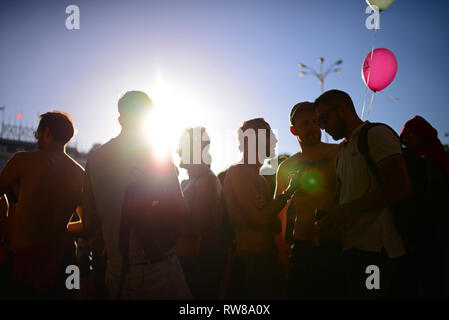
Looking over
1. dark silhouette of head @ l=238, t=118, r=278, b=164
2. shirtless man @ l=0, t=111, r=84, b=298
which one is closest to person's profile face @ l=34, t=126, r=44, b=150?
shirtless man @ l=0, t=111, r=84, b=298

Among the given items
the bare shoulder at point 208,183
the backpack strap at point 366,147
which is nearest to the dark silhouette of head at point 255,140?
the bare shoulder at point 208,183

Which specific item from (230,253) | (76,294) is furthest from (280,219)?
(76,294)

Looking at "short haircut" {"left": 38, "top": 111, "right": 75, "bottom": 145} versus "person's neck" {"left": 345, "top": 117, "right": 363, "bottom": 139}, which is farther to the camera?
"short haircut" {"left": 38, "top": 111, "right": 75, "bottom": 145}

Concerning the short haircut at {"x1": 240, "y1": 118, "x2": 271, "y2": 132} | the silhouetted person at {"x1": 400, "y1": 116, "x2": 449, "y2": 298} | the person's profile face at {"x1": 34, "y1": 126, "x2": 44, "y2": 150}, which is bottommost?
the silhouetted person at {"x1": 400, "y1": 116, "x2": 449, "y2": 298}

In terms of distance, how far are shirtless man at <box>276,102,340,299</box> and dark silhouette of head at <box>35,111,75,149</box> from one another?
2236 millimetres

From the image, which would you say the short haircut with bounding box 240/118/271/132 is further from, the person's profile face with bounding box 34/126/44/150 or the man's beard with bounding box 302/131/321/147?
the person's profile face with bounding box 34/126/44/150

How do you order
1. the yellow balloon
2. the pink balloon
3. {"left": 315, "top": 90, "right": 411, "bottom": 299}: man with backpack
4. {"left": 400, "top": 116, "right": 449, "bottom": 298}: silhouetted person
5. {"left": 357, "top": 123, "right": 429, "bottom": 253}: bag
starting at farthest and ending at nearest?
the pink balloon, the yellow balloon, {"left": 400, "top": 116, "right": 449, "bottom": 298}: silhouetted person, {"left": 357, "top": 123, "right": 429, "bottom": 253}: bag, {"left": 315, "top": 90, "right": 411, "bottom": 299}: man with backpack

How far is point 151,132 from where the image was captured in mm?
1935

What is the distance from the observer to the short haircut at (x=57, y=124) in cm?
255

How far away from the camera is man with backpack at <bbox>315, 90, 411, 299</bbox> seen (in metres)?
1.78

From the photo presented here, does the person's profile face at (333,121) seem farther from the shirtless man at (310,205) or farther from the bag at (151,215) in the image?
the bag at (151,215)

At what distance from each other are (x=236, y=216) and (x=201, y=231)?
14.9 inches

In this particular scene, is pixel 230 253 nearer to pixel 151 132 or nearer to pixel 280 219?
pixel 280 219

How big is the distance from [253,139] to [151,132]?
130 centimetres
